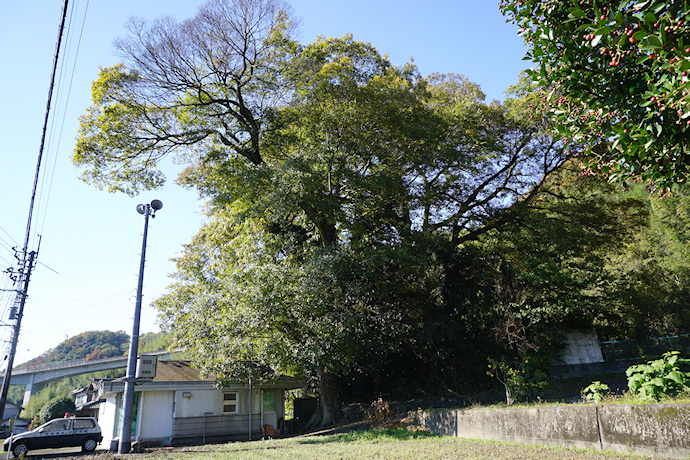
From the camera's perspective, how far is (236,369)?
51.3ft

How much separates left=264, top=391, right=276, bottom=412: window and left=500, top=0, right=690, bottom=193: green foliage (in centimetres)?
1684

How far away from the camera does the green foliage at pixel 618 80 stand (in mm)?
3504

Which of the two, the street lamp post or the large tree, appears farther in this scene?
the large tree

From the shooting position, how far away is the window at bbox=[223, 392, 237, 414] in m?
17.2

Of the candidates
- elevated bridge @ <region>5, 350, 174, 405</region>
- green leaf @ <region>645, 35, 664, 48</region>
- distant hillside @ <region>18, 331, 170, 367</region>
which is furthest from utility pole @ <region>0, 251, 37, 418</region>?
distant hillside @ <region>18, 331, 170, 367</region>

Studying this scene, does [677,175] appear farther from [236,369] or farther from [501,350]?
[236,369]

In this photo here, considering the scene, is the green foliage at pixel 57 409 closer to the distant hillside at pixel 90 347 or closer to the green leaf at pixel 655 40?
the distant hillside at pixel 90 347

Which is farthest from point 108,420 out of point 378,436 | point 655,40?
point 655,40

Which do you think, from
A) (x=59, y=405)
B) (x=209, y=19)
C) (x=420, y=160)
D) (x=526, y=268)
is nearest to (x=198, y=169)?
(x=209, y=19)

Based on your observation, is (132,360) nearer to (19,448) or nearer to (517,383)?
(19,448)

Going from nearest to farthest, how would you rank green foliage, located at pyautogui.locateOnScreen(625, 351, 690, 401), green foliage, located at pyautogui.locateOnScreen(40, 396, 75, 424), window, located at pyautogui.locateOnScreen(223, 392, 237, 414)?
green foliage, located at pyautogui.locateOnScreen(625, 351, 690, 401), window, located at pyautogui.locateOnScreen(223, 392, 237, 414), green foliage, located at pyautogui.locateOnScreen(40, 396, 75, 424)

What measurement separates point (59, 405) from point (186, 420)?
18.6 metres

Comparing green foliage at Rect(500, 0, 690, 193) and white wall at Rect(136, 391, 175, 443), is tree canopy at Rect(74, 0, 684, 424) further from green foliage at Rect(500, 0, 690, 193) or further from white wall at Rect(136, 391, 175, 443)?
green foliage at Rect(500, 0, 690, 193)

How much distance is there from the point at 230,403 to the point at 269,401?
5.83 feet
